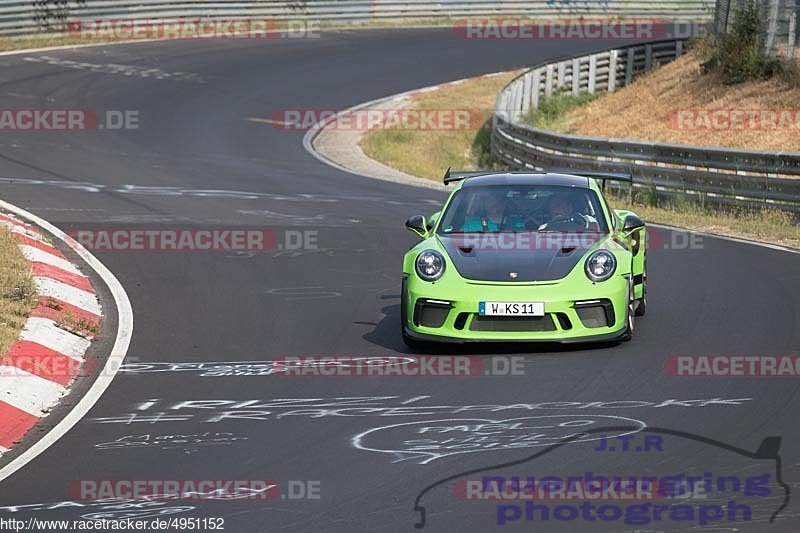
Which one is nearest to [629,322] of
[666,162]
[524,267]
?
[524,267]

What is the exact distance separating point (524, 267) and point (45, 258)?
5641 millimetres

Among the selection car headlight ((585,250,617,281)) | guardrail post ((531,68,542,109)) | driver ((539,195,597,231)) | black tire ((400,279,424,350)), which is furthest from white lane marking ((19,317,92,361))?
guardrail post ((531,68,542,109))

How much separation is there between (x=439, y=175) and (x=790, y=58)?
8.30m

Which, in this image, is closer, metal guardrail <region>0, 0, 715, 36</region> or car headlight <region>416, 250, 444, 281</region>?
car headlight <region>416, 250, 444, 281</region>

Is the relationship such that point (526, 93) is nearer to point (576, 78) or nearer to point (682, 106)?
point (576, 78)

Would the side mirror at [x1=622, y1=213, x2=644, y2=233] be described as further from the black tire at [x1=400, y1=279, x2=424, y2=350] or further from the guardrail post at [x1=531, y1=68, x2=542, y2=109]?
the guardrail post at [x1=531, y1=68, x2=542, y2=109]

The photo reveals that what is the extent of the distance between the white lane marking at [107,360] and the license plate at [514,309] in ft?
9.06

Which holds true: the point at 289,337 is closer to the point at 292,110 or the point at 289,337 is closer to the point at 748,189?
the point at 748,189

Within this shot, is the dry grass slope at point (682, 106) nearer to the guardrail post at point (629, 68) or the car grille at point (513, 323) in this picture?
the guardrail post at point (629, 68)

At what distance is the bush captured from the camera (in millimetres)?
28688

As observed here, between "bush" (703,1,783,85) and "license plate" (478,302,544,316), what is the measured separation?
66.8 ft

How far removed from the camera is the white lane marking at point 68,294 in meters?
11.7

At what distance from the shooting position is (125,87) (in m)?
32.1

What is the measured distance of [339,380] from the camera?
361 inches
